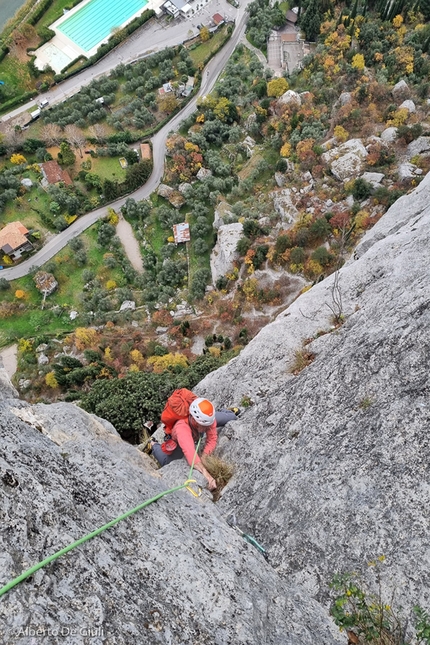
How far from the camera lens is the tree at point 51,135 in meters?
58.0

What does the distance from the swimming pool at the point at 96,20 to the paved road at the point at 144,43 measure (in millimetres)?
4997

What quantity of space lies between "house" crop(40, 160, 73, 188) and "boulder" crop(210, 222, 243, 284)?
24.5 metres

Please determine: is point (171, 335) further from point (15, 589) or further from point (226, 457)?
point (15, 589)

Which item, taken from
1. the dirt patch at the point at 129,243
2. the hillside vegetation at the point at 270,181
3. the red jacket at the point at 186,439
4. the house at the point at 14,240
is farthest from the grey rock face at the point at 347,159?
the red jacket at the point at 186,439

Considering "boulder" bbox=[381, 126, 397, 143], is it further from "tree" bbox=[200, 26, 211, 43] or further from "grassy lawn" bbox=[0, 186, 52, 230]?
"grassy lawn" bbox=[0, 186, 52, 230]

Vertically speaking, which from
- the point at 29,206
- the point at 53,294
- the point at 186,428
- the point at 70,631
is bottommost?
the point at 53,294

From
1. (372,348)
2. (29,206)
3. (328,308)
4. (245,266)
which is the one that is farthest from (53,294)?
(372,348)

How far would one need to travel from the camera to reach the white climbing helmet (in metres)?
11.2

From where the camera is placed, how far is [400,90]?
150ft

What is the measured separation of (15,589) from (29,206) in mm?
55835

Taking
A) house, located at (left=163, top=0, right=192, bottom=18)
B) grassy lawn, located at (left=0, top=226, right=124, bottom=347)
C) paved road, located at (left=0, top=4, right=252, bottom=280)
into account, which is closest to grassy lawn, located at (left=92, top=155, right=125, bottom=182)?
paved road, located at (left=0, top=4, right=252, bottom=280)

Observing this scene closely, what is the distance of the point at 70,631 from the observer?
6398 millimetres

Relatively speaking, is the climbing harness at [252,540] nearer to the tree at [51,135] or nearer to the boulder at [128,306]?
the boulder at [128,306]

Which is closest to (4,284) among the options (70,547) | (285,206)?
(285,206)
